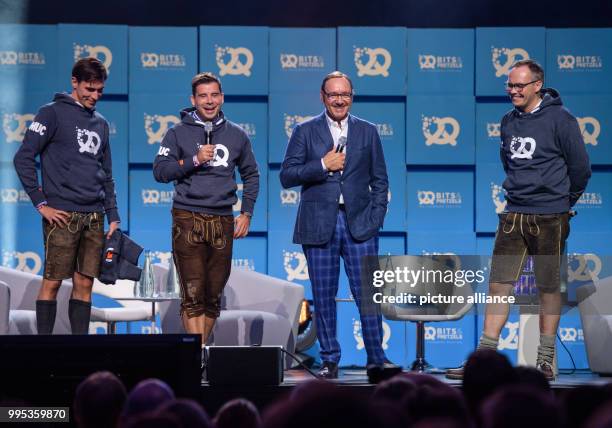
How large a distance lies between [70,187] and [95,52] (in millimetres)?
2628

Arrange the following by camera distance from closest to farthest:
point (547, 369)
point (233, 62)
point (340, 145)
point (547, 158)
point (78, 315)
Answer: point (547, 369) < point (547, 158) < point (78, 315) < point (340, 145) < point (233, 62)

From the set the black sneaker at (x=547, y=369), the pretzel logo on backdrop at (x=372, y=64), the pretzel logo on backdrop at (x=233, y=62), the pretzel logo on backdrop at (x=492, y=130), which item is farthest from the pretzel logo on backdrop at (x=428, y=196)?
the black sneaker at (x=547, y=369)

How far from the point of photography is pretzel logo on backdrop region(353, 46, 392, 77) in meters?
6.47

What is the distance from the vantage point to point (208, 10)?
267 inches

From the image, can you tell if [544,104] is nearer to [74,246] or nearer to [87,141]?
[87,141]

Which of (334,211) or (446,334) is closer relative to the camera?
(334,211)

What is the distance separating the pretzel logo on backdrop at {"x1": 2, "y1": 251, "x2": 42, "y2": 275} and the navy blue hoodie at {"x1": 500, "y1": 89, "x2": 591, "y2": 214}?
3693 mm

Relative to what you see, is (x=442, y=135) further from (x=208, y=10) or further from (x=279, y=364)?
(x=279, y=364)

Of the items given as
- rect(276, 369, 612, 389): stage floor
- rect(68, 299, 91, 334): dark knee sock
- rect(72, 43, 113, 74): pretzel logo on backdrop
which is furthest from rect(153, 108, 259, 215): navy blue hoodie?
rect(72, 43, 113, 74): pretzel logo on backdrop

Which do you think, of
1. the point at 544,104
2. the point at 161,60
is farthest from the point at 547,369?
the point at 161,60

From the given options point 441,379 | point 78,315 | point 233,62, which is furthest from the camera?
point 233,62

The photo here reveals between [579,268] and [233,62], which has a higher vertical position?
[233,62]

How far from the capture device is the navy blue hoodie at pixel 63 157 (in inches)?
159

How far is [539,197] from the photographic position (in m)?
4.01
